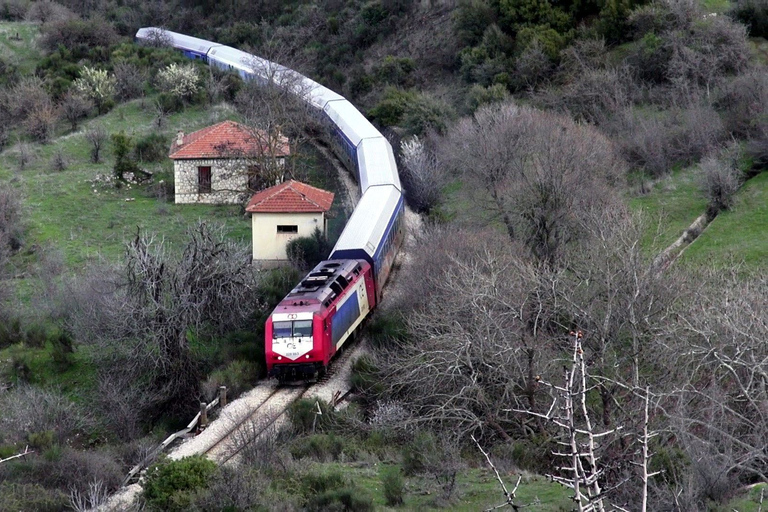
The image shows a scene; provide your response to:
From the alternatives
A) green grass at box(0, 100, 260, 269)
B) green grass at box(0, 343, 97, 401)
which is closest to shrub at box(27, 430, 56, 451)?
green grass at box(0, 343, 97, 401)

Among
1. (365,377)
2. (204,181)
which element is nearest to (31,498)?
(365,377)

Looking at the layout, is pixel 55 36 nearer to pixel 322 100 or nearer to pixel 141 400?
pixel 322 100

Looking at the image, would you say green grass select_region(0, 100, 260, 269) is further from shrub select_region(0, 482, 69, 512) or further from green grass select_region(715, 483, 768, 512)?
green grass select_region(715, 483, 768, 512)

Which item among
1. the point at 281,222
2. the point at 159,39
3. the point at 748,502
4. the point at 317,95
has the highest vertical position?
the point at 159,39

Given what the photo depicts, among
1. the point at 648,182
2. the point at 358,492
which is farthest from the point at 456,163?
the point at 358,492

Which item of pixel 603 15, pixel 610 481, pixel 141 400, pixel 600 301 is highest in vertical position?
pixel 603 15

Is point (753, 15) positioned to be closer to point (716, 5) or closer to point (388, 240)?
point (716, 5)
